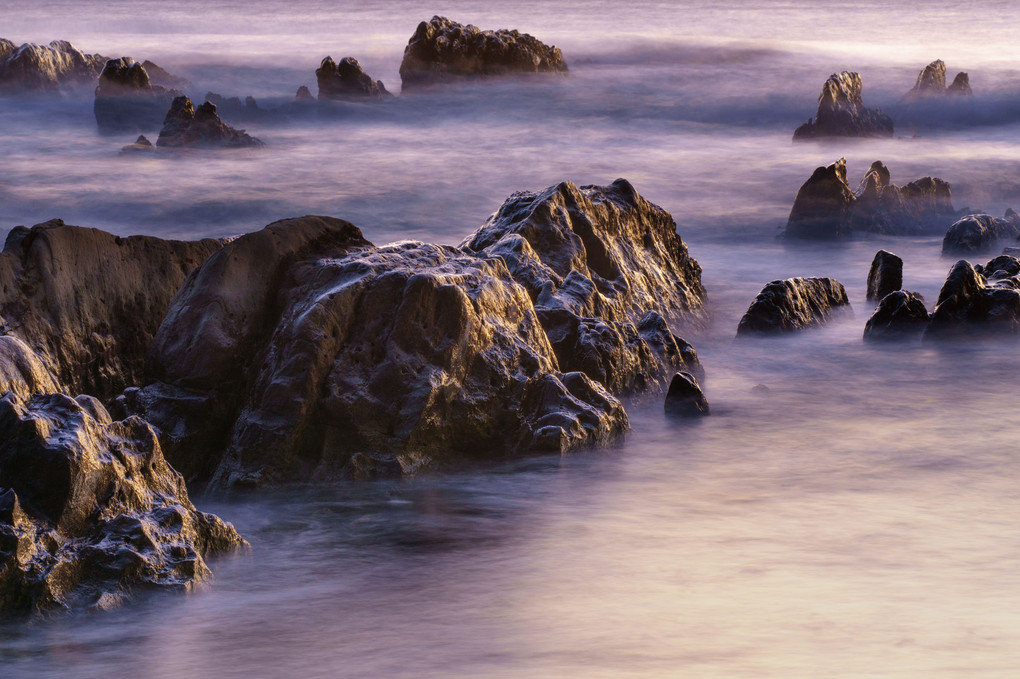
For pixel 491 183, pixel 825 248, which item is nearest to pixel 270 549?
pixel 825 248

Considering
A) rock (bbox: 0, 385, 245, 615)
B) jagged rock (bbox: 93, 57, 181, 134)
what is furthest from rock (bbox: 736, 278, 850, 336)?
jagged rock (bbox: 93, 57, 181, 134)

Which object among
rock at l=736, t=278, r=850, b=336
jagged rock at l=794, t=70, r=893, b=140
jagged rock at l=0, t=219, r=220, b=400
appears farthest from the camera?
jagged rock at l=794, t=70, r=893, b=140

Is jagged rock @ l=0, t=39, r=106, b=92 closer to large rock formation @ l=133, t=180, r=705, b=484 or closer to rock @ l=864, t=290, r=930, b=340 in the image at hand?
rock @ l=864, t=290, r=930, b=340

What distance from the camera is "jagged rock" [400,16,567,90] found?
2236cm

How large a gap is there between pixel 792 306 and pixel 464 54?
1479 centimetres

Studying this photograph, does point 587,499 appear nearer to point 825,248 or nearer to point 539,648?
point 539,648

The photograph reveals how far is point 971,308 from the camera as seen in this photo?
8.24 meters

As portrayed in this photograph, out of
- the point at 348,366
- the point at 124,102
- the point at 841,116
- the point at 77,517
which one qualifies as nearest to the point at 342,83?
the point at 124,102

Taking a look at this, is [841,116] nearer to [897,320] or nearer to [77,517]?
[897,320]

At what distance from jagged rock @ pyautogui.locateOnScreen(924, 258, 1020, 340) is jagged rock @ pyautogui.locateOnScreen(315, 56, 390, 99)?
52.1 ft

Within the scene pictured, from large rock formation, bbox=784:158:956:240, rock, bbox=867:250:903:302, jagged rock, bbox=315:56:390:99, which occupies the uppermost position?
jagged rock, bbox=315:56:390:99

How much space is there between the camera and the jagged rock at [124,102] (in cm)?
2061

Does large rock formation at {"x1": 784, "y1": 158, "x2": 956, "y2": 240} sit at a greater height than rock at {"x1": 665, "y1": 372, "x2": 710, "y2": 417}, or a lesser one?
greater

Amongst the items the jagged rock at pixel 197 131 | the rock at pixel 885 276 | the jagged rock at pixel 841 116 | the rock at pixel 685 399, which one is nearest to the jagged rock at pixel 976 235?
the rock at pixel 885 276
